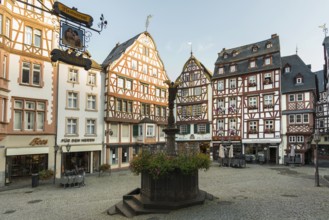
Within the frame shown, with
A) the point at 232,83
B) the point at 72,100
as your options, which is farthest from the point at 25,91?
the point at 232,83

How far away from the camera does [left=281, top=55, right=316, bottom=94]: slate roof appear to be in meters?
27.6

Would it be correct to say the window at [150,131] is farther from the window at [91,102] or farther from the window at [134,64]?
the window at [134,64]

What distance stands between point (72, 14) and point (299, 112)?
1076 inches

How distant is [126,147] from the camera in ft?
86.4

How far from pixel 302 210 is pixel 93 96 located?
64.3ft

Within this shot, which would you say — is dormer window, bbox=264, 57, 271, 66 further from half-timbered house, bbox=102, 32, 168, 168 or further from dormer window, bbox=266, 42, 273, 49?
half-timbered house, bbox=102, 32, 168, 168

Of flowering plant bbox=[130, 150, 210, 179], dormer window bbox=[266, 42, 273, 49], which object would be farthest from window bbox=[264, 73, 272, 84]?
flowering plant bbox=[130, 150, 210, 179]

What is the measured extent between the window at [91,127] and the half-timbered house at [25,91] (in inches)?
137

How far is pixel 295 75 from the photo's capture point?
28.9m

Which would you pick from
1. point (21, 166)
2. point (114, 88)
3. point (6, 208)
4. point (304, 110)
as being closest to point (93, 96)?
point (114, 88)

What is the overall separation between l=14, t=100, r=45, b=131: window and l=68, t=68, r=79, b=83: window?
3454mm

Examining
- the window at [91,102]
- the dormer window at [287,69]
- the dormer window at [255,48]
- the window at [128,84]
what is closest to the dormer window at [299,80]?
the dormer window at [287,69]

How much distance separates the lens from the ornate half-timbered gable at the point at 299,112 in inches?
1060

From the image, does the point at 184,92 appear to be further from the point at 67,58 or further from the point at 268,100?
the point at 67,58
